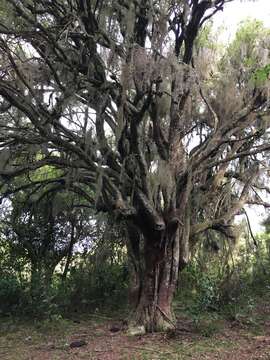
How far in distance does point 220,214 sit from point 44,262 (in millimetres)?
4824

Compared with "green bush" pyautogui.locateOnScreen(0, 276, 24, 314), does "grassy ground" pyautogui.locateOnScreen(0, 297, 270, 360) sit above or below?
below

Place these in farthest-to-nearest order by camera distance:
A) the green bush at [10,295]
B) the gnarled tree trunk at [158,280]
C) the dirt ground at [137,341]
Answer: the green bush at [10,295]
the gnarled tree trunk at [158,280]
the dirt ground at [137,341]

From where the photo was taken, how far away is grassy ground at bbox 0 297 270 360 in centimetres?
626

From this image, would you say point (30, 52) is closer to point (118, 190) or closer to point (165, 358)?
point (118, 190)

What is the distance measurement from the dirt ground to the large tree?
61 centimetres

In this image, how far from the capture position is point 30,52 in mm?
7121

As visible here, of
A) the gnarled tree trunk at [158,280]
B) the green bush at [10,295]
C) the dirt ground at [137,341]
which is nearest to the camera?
the dirt ground at [137,341]

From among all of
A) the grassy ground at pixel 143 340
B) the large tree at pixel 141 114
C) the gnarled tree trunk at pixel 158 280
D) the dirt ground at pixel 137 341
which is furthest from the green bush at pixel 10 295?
the gnarled tree trunk at pixel 158 280

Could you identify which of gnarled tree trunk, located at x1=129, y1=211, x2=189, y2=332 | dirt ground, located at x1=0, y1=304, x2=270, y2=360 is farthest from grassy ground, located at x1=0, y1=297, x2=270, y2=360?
gnarled tree trunk, located at x1=129, y1=211, x2=189, y2=332

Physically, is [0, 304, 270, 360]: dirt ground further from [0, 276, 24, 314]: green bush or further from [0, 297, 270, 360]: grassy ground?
[0, 276, 24, 314]: green bush

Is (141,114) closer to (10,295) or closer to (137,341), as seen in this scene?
(137,341)

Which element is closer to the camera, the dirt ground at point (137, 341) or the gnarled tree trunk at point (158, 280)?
the dirt ground at point (137, 341)

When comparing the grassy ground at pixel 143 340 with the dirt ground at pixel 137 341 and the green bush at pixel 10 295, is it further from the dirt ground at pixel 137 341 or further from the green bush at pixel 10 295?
the green bush at pixel 10 295

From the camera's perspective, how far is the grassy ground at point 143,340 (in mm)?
6262
